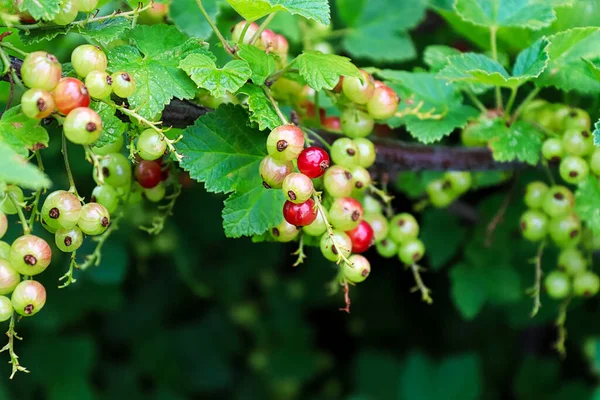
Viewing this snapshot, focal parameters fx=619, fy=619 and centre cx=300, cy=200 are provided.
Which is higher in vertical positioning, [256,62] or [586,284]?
[256,62]

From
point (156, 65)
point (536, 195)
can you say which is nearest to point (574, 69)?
point (536, 195)

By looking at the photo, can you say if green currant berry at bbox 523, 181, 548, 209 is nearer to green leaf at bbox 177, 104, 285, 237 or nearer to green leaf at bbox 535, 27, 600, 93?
green leaf at bbox 535, 27, 600, 93

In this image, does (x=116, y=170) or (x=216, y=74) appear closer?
(x=216, y=74)

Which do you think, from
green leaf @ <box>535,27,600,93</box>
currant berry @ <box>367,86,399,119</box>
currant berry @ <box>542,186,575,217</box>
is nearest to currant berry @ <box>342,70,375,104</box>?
currant berry @ <box>367,86,399,119</box>

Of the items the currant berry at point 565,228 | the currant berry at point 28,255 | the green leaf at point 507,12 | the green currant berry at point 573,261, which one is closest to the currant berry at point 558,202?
the currant berry at point 565,228

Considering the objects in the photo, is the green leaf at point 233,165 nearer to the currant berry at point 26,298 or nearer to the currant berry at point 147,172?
the currant berry at point 147,172

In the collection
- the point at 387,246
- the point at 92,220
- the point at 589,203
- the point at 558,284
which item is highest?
the point at 92,220

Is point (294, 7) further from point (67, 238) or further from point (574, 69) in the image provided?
point (574, 69)
